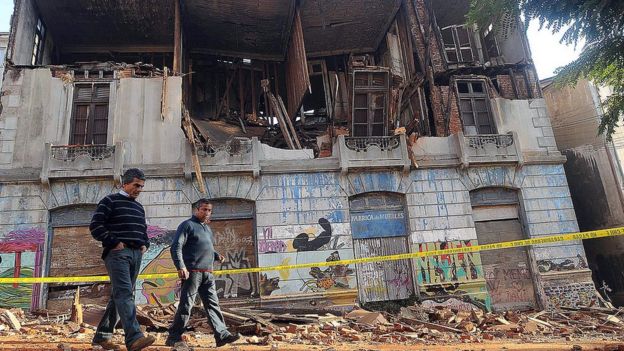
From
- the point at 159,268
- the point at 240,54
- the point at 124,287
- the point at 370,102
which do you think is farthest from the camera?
the point at 240,54

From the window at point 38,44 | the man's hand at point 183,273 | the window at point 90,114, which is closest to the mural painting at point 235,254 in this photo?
the window at point 90,114

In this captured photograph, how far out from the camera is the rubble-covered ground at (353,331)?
5.51 m

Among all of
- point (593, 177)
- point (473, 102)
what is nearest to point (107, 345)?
point (473, 102)

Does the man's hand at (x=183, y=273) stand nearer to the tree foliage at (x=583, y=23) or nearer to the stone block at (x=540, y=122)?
the tree foliage at (x=583, y=23)

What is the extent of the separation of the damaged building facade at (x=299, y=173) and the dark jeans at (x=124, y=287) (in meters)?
7.48

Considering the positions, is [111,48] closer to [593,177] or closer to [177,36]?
[177,36]

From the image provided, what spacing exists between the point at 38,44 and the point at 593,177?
19626mm

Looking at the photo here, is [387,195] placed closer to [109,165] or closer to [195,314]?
[195,314]

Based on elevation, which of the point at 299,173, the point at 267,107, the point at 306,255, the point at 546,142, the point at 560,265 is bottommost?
the point at 560,265

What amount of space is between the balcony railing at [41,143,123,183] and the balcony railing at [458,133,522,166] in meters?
10.2

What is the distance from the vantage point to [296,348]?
17.0 ft

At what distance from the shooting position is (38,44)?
48.0 ft

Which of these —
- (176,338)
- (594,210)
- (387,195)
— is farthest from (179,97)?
(594,210)

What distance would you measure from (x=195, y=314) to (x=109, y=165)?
5.73m
